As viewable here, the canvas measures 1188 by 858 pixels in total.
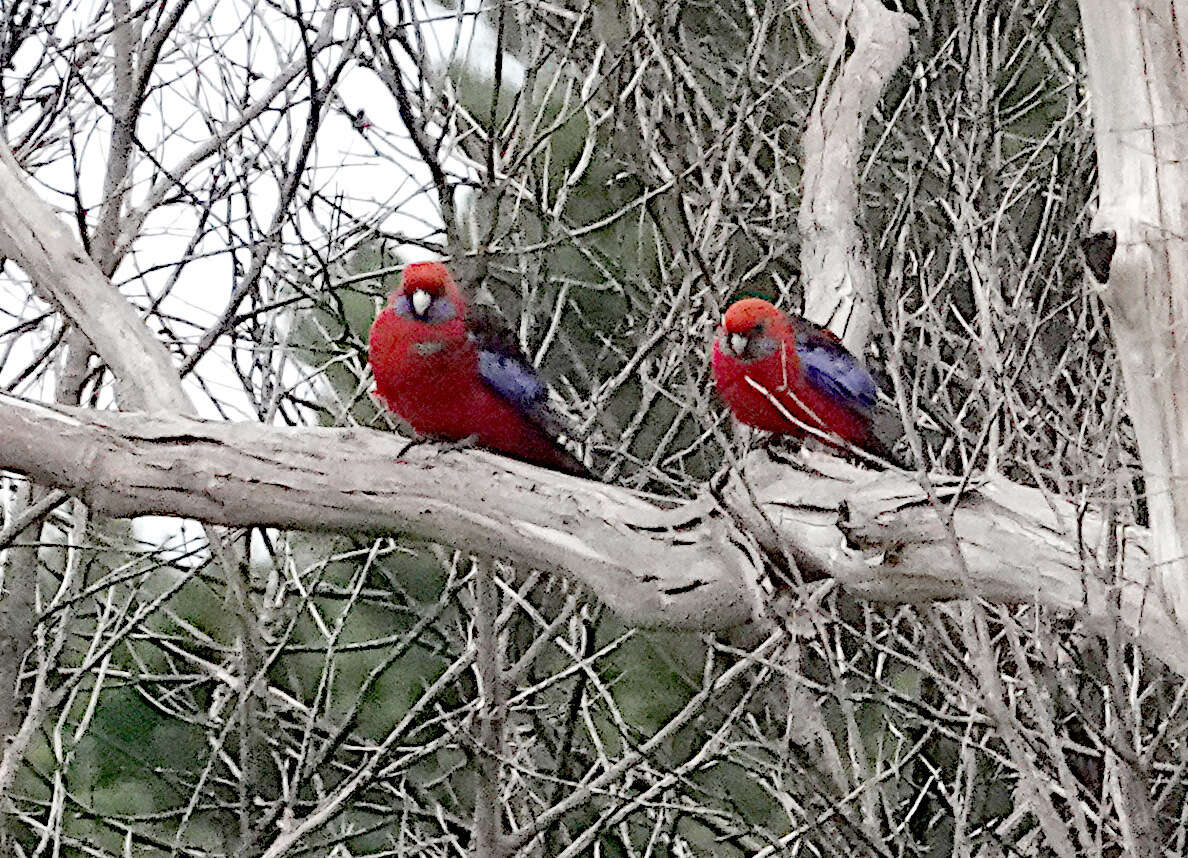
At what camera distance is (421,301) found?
10.9ft

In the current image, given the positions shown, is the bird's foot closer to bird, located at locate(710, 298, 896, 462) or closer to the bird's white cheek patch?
the bird's white cheek patch

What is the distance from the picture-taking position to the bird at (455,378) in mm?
3211

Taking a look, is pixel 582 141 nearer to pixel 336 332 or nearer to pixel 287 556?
pixel 336 332

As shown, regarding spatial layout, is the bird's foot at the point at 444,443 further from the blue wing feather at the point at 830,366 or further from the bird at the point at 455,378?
the blue wing feather at the point at 830,366

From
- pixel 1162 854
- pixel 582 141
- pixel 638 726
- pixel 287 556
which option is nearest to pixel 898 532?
pixel 1162 854

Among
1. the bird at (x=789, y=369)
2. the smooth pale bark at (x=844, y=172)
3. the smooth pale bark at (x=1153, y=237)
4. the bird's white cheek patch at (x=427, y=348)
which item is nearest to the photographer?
the smooth pale bark at (x=1153, y=237)

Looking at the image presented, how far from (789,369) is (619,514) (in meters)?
0.98

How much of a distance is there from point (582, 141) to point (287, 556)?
241 centimetres

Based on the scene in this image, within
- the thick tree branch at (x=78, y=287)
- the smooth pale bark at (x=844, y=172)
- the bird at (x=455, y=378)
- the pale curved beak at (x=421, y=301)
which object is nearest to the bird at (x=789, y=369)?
the smooth pale bark at (x=844, y=172)

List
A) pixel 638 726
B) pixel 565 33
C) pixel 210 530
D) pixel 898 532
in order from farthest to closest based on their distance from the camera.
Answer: pixel 638 726, pixel 565 33, pixel 210 530, pixel 898 532

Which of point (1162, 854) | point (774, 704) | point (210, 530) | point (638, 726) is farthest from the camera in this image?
point (638, 726)

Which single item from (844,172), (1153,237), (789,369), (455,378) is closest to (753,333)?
(789,369)

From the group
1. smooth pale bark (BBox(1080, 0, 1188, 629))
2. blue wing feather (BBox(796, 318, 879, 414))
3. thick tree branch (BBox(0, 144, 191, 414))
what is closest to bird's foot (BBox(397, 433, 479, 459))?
thick tree branch (BBox(0, 144, 191, 414))

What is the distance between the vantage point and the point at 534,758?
20.4ft
